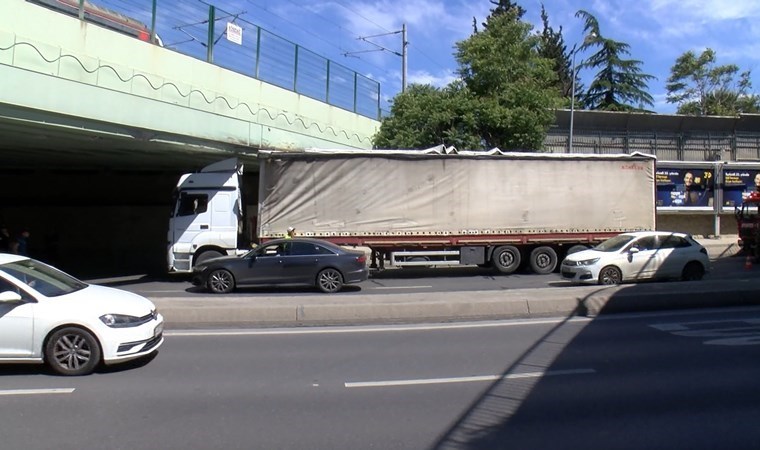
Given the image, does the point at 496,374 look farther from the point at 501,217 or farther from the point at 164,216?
the point at 164,216

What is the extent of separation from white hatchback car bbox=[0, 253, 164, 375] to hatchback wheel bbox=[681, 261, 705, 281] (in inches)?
540

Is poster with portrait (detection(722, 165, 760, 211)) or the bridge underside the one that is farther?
poster with portrait (detection(722, 165, 760, 211))

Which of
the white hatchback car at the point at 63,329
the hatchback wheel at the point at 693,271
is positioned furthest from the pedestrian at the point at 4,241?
the hatchback wheel at the point at 693,271

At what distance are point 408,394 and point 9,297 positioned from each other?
4613 millimetres

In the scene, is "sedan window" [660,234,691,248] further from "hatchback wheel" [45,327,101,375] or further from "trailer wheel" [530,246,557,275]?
"hatchback wheel" [45,327,101,375]

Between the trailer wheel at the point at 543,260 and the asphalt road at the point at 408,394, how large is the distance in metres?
9.37

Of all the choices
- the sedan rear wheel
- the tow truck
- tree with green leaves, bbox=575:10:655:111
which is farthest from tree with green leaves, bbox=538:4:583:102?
the sedan rear wheel

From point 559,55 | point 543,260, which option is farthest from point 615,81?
point 543,260

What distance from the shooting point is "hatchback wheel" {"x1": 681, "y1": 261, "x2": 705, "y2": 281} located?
52.0 ft

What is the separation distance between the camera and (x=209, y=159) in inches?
871

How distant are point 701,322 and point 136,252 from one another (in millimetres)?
23473

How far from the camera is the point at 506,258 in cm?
1891

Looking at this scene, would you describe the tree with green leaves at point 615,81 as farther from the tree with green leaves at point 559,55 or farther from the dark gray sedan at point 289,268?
the dark gray sedan at point 289,268

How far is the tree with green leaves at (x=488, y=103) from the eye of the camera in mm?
25406
